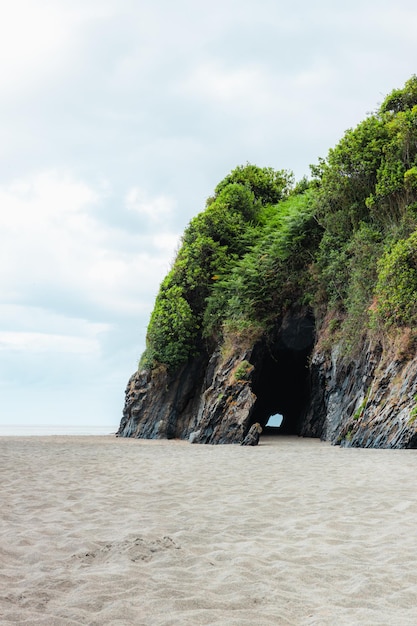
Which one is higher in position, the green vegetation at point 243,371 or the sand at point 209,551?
the green vegetation at point 243,371

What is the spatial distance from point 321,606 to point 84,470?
7.50 m

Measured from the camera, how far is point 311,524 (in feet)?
18.6

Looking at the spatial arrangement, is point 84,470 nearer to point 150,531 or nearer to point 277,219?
point 150,531

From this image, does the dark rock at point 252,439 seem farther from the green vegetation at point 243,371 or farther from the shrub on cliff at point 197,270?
the shrub on cliff at point 197,270

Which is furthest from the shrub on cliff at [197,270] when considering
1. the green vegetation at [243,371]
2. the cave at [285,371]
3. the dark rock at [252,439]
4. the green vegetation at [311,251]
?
the dark rock at [252,439]

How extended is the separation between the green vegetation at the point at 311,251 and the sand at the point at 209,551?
443 inches

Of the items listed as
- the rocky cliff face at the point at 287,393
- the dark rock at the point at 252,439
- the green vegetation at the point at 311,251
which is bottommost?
the dark rock at the point at 252,439

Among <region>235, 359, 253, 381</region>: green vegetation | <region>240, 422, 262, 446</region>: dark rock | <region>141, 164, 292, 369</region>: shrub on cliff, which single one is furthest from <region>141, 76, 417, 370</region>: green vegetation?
<region>240, 422, 262, 446</region>: dark rock

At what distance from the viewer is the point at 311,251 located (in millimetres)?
25297

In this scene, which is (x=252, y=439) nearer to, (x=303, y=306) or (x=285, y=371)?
(x=303, y=306)

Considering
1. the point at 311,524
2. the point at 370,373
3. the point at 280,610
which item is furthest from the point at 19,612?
the point at 370,373

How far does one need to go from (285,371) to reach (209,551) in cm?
2651

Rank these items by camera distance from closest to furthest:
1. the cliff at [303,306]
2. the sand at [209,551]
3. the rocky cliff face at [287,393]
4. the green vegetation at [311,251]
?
the sand at [209,551] < the rocky cliff face at [287,393] < the cliff at [303,306] < the green vegetation at [311,251]

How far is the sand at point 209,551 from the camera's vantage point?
3.42 metres
